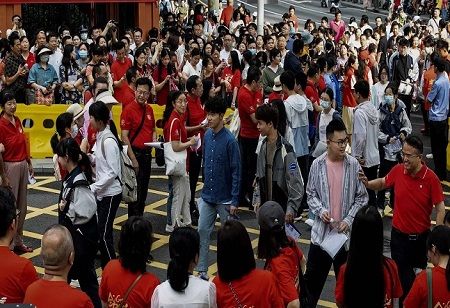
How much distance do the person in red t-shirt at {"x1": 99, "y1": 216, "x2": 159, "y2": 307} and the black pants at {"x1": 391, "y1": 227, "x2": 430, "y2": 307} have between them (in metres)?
3.14

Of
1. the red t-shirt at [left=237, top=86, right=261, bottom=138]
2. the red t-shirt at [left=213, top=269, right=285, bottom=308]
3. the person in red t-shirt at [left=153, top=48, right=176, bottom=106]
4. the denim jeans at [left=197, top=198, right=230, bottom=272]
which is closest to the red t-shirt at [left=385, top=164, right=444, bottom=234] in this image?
the denim jeans at [left=197, top=198, right=230, bottom=272]

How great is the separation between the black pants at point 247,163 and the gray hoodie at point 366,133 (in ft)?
4.73

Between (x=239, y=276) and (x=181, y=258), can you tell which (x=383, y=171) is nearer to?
(x=239, y=276)

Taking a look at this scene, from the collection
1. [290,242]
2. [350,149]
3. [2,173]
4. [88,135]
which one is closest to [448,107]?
[350,149]

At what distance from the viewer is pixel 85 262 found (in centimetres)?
822

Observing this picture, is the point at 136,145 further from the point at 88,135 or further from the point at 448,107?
the point at 448,107

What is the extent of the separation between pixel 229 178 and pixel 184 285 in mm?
3554

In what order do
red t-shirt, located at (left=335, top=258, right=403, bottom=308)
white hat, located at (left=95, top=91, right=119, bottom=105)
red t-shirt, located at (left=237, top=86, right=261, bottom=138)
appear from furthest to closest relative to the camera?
red t-shirt, located at (left=237, top=86, right=261, bottom=138) < white hat, located at (left=95, top=91, right=119, bottom=105) < red t-shirt, located at (left=335, top=258, right=403, bottom=308)

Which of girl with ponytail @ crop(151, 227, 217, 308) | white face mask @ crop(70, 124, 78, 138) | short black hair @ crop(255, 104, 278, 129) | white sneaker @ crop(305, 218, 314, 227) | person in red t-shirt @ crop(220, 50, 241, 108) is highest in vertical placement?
short black hair @ crop(255, 104, 278, 129)

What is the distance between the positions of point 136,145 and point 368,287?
529 cm

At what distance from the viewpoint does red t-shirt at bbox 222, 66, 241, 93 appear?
47.2 ft

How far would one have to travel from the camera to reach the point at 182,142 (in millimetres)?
10742

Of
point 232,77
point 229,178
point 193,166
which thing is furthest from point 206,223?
point 232,77

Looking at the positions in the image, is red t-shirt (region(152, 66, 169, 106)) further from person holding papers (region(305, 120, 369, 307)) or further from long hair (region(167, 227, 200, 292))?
long hair (region(167, 227, 200, 292))
